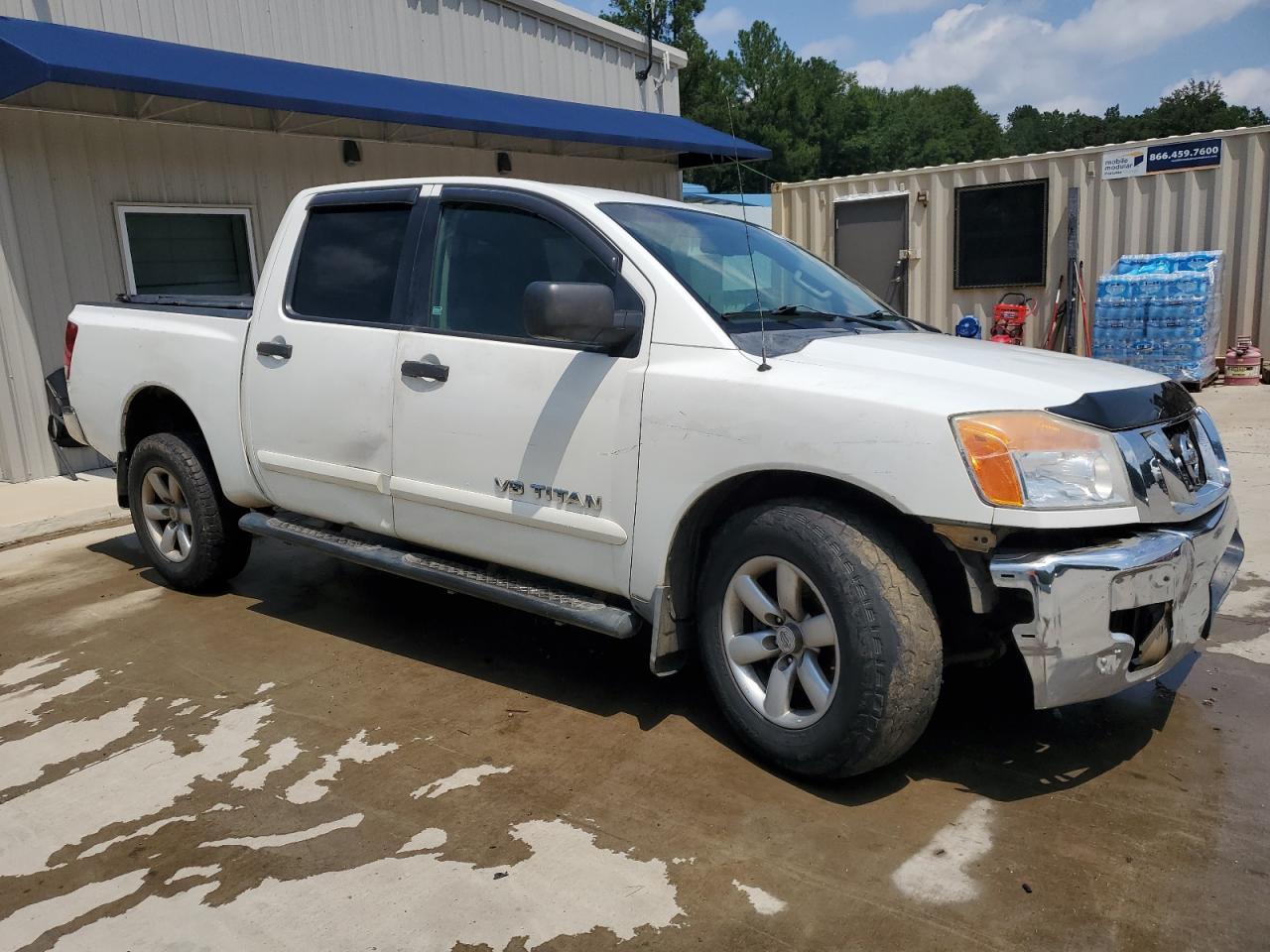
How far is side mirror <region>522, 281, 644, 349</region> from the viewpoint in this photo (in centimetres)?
321

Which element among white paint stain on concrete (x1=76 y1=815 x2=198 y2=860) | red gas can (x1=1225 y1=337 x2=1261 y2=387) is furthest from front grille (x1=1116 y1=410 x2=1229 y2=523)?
red gas can (x1=1225 y1=337 x2=1261 y2=387)

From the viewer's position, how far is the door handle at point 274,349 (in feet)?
14.5

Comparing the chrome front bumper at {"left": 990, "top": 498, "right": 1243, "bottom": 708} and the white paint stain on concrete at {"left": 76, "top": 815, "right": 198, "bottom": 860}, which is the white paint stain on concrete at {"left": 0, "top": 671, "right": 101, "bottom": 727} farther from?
the chrome front bumper at {"left": 990, "top": 498, "right": 1243, "bottom": 708}

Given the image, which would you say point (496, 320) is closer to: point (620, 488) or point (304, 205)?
point (620, 488)

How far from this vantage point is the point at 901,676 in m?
2.88

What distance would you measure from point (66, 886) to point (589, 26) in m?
12.4

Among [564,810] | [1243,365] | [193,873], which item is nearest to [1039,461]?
[564,810]

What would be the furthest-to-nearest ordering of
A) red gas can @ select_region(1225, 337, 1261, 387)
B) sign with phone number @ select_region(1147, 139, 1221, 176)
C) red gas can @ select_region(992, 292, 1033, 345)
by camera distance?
red gas can @ select_region(992, 292, 1033, 345) < red gas can @ select_region(1225, 337, 1261, 387) < sign with phone number @ select_region(1147, 139, 1221, 176)

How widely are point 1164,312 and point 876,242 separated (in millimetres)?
4019

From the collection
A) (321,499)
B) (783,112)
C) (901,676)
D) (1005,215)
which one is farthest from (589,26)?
(783,112)

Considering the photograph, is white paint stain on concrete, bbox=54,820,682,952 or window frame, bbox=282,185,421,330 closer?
white paint stain on concrete, bbox=54,820,682,952

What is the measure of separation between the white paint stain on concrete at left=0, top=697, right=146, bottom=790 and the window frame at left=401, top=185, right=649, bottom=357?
185 cm

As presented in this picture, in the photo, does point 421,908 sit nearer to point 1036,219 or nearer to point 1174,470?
point 1174,470

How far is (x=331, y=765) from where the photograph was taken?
343cm
